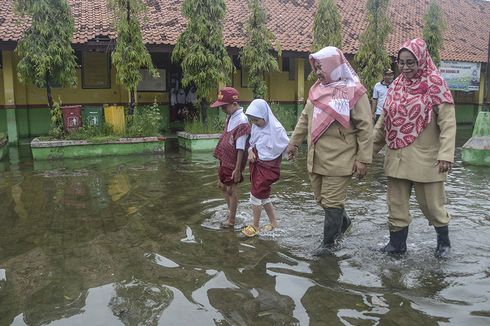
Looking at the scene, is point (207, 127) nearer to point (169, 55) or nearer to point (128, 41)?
point (128, 41)

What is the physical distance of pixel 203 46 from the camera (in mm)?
12461

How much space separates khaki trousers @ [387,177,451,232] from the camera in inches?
162

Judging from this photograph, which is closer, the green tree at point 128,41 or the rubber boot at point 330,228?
the rubber boot at point 330,228

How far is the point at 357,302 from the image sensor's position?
3449 millimetres

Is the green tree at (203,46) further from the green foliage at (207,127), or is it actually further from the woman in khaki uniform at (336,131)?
the woman in khaki uniform at (336,131)

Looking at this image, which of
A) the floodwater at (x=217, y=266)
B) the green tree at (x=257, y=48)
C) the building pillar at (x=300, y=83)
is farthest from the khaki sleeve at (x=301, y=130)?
the building pillar at (x=300, y=83)

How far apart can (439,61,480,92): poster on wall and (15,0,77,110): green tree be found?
1385 centimetres

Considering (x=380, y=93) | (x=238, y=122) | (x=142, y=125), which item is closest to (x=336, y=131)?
(x=238, y=122)

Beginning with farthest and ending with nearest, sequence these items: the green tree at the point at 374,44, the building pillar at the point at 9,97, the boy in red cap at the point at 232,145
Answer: the green tree at the point at 374,44, the building pillar at the point at 9,97, the boy in red cap at the point at 232,145

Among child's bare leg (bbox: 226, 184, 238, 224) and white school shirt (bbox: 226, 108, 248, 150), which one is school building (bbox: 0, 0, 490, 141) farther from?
child's bare leg (bbox: 226, 184, 238, 224)

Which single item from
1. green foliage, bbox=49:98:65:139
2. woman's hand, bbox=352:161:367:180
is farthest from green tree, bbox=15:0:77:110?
woman's hand, bbox=352:161:367:180

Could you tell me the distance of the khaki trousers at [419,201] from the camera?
4.12 meters

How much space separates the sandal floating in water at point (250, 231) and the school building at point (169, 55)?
9.28 meters

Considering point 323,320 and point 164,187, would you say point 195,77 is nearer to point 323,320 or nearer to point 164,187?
point 164,187
